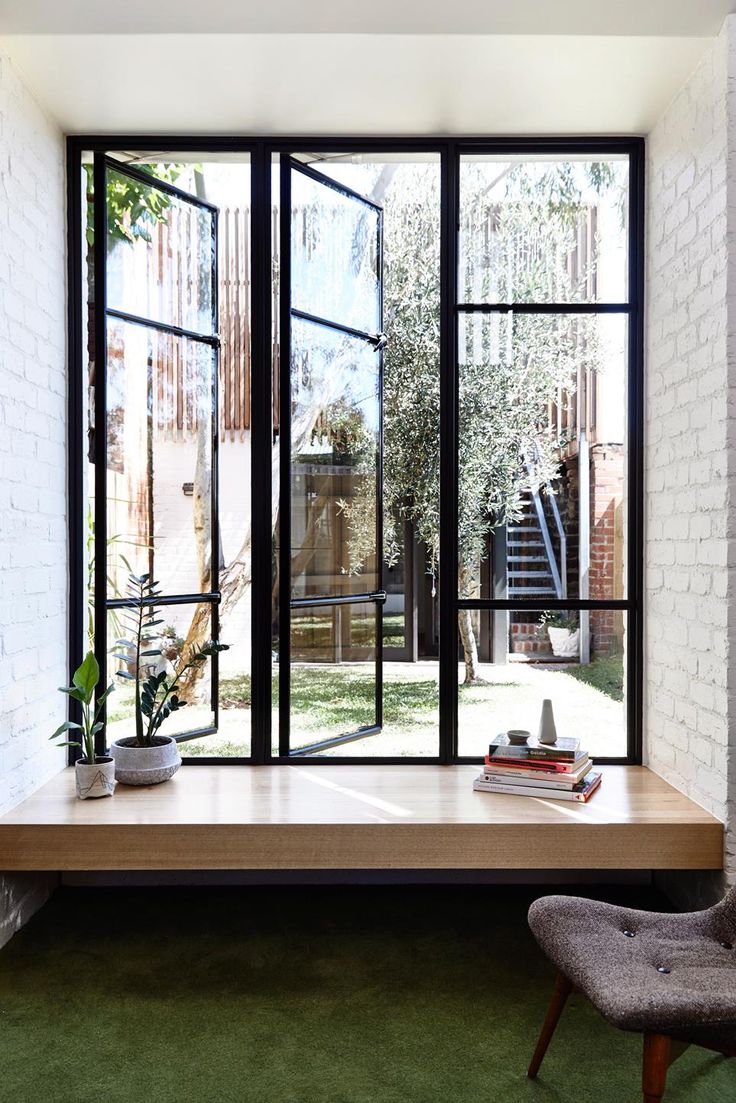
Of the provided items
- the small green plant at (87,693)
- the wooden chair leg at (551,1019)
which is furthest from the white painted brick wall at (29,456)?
the wooden chair leg at (551,1019)

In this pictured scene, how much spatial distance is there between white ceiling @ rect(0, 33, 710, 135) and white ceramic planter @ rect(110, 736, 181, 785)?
229 centimetres

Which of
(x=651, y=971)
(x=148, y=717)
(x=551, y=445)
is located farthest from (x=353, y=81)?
(x=651, y=971)

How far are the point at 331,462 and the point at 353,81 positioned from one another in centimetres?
Answer: 133

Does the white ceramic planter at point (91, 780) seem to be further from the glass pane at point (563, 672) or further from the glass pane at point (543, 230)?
the glass pane at point (543, 230)

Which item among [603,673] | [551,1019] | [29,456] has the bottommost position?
[551,1019]

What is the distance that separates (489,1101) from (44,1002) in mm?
1264

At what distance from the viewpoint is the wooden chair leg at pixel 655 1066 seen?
170cm

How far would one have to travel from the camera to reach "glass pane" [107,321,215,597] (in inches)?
129

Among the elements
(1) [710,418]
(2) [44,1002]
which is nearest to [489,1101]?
(2) [44,1002]

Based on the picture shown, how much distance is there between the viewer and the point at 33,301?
117 inches

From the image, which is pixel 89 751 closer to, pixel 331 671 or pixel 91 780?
pixel 91 780

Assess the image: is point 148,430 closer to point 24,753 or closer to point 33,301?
point 33,301

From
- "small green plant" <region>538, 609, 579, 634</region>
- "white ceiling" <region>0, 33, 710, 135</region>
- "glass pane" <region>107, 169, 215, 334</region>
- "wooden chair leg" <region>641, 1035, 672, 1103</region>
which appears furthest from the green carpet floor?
"white ceiling" <region>0, 33, 710, 135</region>

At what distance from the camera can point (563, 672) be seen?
10.9ft
